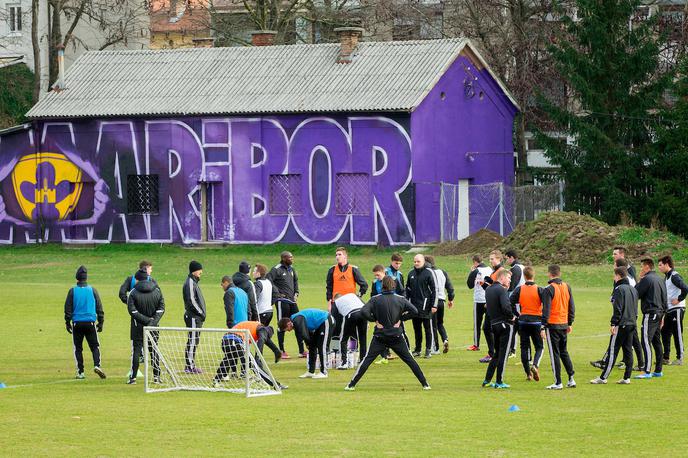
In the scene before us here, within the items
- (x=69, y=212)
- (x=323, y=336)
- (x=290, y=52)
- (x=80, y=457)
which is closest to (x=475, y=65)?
(x=290, y=52)

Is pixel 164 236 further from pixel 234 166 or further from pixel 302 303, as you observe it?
pixel 302 303

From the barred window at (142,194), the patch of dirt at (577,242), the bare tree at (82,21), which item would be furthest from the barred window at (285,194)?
the bare tree at (82,21)

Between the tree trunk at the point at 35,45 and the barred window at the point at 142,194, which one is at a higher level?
the tree trunk at the point at 35,45

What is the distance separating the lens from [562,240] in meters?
43.6

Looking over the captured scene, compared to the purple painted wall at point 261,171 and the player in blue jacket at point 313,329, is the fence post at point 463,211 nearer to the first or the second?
the purple painted wall at point 261,171

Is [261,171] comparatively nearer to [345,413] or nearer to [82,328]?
[82,328]

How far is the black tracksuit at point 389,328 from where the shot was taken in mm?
19297

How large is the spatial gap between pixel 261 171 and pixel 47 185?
960 centimetres

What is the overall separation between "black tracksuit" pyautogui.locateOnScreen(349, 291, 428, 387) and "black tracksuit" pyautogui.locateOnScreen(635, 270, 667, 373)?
3867mm

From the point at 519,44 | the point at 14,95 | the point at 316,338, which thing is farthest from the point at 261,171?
the point at 316,338

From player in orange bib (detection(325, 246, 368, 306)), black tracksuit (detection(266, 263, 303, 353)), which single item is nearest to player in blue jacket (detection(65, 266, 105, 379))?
black tracksuit (detection(266, 263, 303, 353))

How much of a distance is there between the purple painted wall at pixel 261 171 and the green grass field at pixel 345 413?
2194cm

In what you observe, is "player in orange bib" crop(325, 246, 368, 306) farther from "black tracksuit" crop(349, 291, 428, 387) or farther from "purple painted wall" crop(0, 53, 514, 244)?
"purple painted wall" crop(0, 53, 514, 244)

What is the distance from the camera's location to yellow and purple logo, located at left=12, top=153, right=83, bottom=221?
178ft
